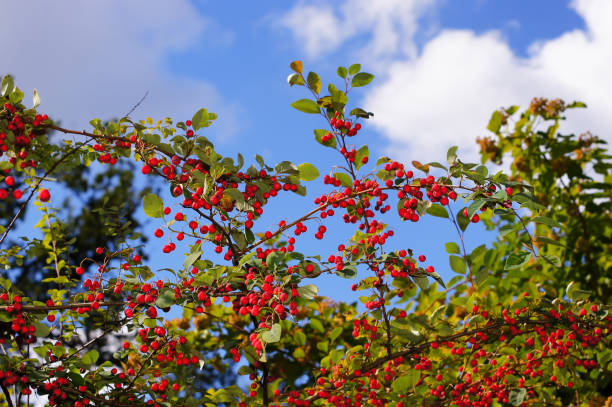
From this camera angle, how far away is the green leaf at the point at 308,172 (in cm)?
312

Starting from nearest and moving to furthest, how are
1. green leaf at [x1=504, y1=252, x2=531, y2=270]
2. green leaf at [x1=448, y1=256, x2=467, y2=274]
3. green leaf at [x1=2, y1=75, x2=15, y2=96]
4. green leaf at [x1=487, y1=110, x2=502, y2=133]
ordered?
green leaf at [x1=504, y1=252, x2=531, y2=270], green leaf at [x1=2, y1=75, x2=15, y2=96], green leaf at [x1=448, y1=256, x2=467, y2=274], green leaf at [x1=487, y1=110, x2=502, y2=133]

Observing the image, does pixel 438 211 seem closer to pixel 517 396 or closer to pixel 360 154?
pixel 360 154

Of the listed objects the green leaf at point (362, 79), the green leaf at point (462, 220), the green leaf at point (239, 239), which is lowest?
the green leaf at point (462, 220)

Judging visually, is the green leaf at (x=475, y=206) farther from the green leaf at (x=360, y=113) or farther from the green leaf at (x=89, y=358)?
the green leaf at (x=89, y=358)

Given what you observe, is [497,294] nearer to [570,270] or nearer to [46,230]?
[570,270]

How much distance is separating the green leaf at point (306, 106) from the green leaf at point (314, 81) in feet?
0.27

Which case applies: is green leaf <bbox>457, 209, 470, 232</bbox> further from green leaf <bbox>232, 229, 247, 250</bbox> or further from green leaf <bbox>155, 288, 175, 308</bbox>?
green leaf <bbox>155, 288, 175, 308</bbox>

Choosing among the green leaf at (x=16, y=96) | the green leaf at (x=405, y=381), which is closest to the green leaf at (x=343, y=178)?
the green leaf at (x=405, y=381)

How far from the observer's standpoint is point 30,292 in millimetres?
13172

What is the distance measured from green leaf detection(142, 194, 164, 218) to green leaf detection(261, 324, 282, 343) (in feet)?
2.92

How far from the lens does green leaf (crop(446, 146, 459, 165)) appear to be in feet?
10.1

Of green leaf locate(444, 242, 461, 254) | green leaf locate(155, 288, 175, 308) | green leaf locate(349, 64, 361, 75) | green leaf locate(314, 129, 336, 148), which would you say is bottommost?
green leaf locate(155, 288, 175, 308)

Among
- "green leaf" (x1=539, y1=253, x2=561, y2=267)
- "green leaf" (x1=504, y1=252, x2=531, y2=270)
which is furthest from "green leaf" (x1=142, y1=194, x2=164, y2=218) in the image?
"green leaf" (x1=539, y1=253, x2=561, y2=267)

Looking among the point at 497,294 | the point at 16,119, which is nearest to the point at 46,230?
the point at 16,119
